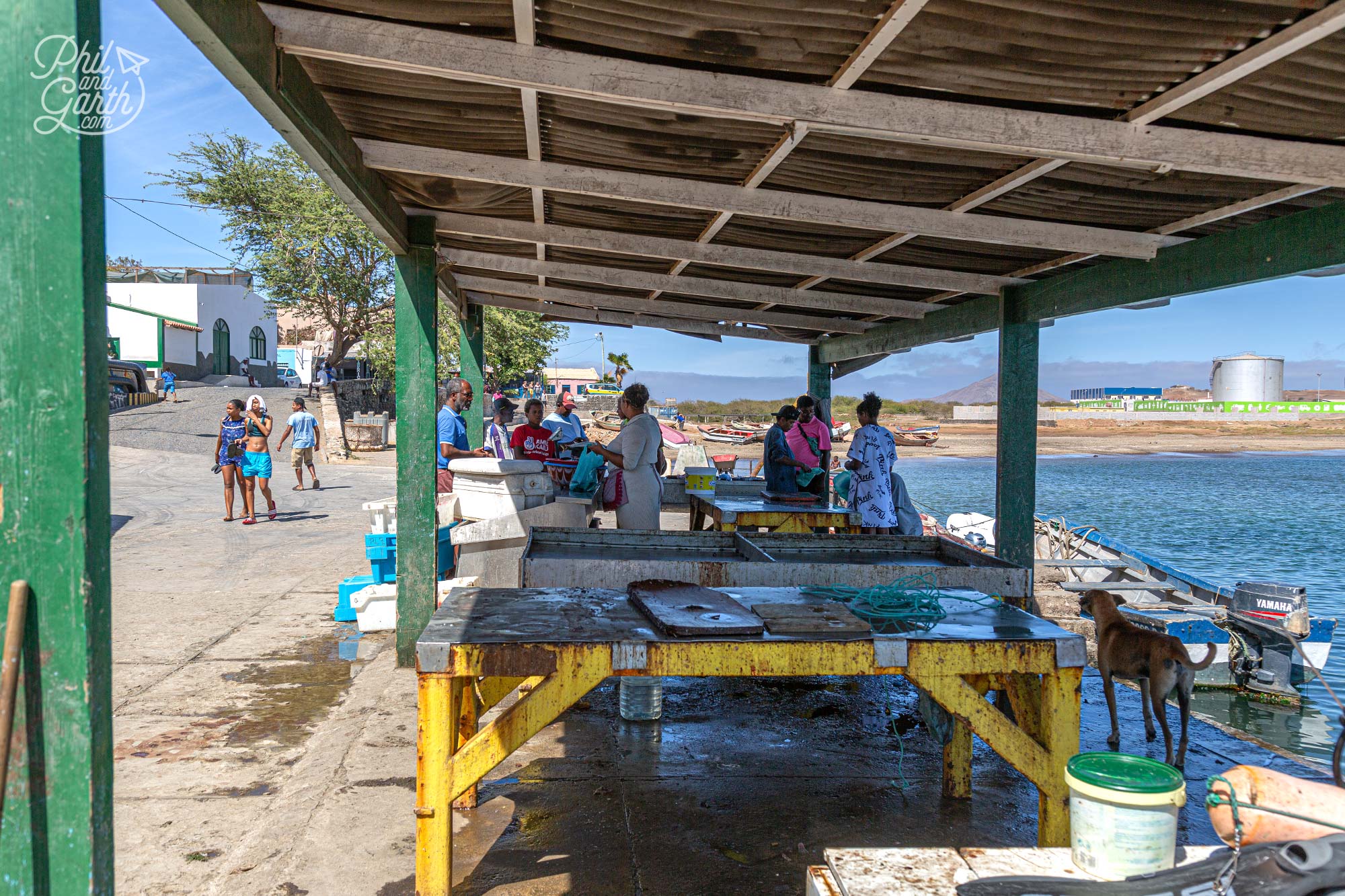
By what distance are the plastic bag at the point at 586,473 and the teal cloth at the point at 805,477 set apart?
7.09ft

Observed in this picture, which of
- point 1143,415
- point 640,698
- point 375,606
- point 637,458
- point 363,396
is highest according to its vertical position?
point 363,396

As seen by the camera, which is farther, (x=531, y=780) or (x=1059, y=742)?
(x=531, y=780)

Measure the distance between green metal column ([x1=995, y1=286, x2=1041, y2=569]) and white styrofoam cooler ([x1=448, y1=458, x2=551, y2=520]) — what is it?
380 cm

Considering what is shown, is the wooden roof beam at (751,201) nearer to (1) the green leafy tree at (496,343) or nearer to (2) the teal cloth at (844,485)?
(2) the teal cloth at (844,485)

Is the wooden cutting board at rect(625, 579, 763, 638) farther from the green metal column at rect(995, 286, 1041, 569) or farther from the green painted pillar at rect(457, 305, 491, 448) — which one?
the green painted pillar at rect(457, 305, 491, 448)

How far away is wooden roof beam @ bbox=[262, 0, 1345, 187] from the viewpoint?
3242mm

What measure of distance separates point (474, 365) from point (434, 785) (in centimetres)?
896

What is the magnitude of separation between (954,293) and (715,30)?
4823mm

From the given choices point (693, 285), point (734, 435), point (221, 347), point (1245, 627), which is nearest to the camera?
point (693, 285)

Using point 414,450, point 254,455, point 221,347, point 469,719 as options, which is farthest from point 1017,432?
point 221,347

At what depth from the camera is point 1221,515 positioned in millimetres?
38375

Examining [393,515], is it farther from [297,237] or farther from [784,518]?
[297,237]

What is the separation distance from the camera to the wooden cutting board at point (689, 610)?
3.13 m

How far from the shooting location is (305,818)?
12.3ft
